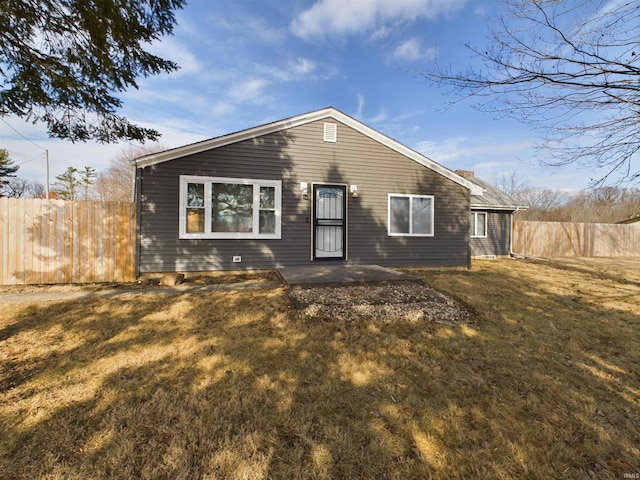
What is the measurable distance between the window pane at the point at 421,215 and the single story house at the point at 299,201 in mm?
32

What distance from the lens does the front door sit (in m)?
8.12

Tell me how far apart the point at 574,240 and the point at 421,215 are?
12928 mm

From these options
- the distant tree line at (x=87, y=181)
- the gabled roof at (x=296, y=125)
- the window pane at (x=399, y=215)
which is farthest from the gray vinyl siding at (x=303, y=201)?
the distant tree line at (x=87, y=181)

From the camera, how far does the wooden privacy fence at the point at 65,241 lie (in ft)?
19.6

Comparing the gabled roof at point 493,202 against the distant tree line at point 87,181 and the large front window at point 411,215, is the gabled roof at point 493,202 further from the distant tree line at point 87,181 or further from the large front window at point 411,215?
the distant tree line at point 87,181

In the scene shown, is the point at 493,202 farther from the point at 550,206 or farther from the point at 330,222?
the point at 550,206

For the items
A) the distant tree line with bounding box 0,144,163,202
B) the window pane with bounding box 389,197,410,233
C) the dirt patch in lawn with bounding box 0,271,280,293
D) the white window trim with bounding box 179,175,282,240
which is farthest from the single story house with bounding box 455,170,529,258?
the distant tree line with bounding box 0,144,163,202

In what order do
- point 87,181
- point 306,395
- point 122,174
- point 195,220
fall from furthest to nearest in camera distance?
point 87,181 → point 122,174 → point 195,220 → point 306,395

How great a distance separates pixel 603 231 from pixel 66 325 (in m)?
23.6

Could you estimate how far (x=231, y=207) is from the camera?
7465mm

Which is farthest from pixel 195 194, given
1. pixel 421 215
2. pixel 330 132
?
pixel 421 215

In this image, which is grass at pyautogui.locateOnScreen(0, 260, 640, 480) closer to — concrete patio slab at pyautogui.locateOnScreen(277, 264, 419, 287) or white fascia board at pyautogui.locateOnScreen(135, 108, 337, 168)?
concrete patio slab at pyautogui.locateOnScreen(277, 264, 419, 287)

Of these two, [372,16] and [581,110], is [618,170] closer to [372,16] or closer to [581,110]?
[581,110]

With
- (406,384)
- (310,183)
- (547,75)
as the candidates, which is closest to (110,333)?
(406,384)
